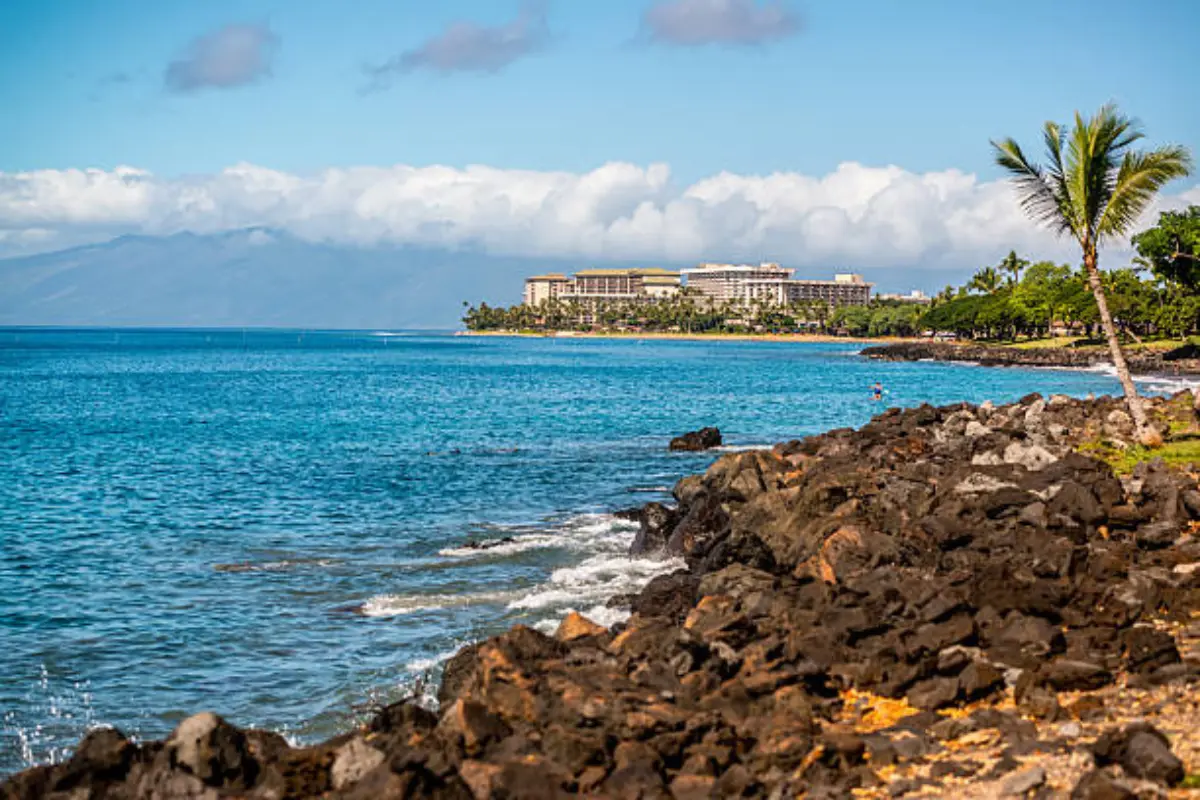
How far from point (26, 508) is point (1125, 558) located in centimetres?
3069

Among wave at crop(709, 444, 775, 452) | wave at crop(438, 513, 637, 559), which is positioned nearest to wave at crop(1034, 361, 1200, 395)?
wave at crop(709, 444, 775, 452)

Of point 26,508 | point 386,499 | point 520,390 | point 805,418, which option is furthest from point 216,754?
point 520,390

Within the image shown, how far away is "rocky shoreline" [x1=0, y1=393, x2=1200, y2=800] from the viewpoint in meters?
10.1

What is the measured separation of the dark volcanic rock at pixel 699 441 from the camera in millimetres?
48938

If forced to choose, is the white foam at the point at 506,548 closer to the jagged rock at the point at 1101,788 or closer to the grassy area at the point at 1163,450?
the grassy area at the point at 1163,450

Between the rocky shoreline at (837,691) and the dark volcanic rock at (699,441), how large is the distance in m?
29.1

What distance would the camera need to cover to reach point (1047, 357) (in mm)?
129375

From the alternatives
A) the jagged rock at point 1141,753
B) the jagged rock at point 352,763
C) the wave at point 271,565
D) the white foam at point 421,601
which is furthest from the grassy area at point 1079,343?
the jagged rock at point 352,763

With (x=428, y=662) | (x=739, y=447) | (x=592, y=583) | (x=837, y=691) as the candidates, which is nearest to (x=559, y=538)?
(x=592, y=583)

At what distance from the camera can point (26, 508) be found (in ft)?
113

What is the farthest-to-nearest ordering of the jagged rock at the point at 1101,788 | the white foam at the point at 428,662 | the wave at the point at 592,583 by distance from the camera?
1. the wave at the point at 592,583
2. the white foam at the point at 428,662
3. the jagged rock at the point at 1101,788

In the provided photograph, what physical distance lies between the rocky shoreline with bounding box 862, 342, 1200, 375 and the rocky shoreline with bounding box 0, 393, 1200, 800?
88421 millimetres

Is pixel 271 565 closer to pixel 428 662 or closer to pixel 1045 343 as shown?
pixel 428 662

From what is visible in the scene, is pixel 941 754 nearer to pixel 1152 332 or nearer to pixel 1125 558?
pixel 1125 558
